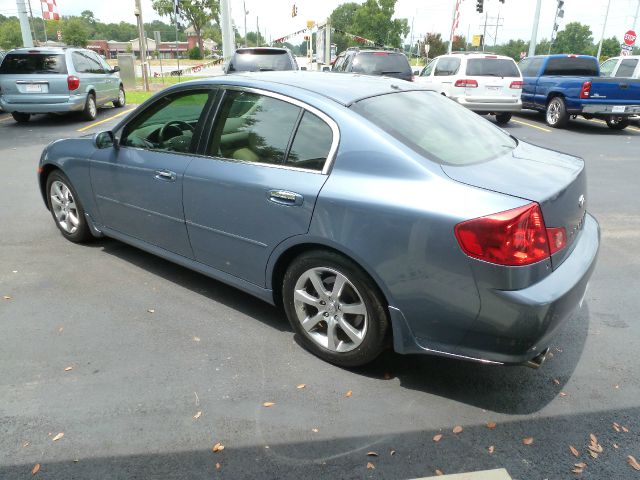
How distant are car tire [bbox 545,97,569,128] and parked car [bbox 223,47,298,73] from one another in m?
6.72

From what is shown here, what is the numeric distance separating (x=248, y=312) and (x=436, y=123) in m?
1.82

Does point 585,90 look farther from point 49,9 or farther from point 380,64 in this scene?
point 49,9

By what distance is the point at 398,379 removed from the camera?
299cm

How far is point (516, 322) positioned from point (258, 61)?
1234 centimetres

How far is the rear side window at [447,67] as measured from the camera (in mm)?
13604

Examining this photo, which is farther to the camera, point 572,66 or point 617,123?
point 572,66

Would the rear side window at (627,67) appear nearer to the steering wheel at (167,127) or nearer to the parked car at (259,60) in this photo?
the parked car at (259,60)

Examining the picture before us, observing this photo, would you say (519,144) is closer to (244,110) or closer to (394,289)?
(394,289)

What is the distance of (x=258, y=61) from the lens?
13.5 meters

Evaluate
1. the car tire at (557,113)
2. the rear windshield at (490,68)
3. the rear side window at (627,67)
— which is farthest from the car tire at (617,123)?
the rear side window at (627,67)

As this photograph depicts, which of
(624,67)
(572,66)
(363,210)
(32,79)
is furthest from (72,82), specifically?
(624,67)

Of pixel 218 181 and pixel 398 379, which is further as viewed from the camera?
pixel 218 181

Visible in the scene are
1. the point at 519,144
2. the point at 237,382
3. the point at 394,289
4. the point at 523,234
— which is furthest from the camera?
the point at 519,144

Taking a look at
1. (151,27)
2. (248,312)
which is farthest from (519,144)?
(151,27)
